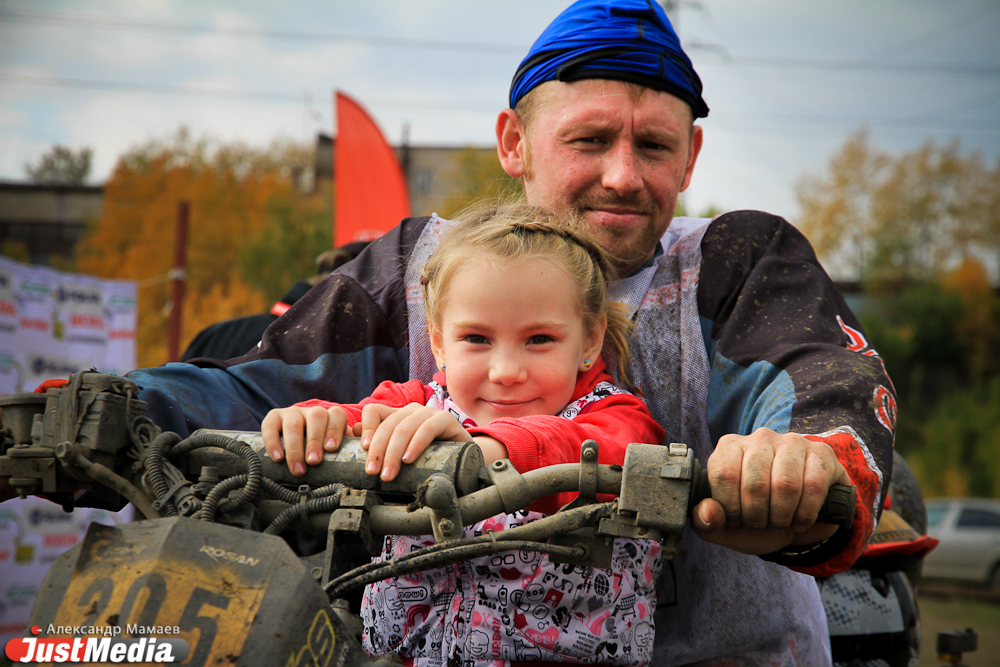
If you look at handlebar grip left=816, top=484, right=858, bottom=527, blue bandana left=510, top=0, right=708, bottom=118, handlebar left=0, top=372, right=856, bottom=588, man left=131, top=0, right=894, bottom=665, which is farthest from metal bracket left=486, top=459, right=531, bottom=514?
blue bandana left=510, top=0, right=708, bottom=118

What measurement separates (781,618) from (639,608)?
1.68 ft

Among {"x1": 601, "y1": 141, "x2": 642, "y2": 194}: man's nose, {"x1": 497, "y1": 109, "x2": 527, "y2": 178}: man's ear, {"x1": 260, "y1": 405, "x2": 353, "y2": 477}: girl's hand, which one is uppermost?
{"x1": 497, "y1": 109, "x2": 527, "y2": 178}: man's ear

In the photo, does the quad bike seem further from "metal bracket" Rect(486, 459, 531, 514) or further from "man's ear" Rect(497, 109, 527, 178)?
"man's ear" Rect(497, 109, 527, 178)

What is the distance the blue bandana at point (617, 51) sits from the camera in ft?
7.97

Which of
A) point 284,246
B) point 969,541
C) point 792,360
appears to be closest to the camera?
point 792,360

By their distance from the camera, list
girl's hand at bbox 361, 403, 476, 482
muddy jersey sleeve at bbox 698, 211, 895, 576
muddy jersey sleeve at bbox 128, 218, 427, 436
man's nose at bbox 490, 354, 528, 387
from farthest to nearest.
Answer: muddy jersey sleeve at bbox 128, 218, 427, 436 < man's nose at bbox 490, 354, 528, 387 < muddy jersey sleeve at bbox 698, 211, 895, 576 < girl's hand at bbox 361, 403, 476, 482

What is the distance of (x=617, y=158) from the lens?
2426mm

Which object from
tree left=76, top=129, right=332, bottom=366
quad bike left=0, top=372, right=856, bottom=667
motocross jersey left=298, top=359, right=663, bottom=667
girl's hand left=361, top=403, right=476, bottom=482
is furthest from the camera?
tree left=76, top=129, right=332, bottom=366

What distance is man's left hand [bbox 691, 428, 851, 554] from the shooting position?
1288mm

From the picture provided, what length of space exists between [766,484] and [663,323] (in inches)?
41.5

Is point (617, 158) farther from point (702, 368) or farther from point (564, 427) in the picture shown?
point (564, 427)

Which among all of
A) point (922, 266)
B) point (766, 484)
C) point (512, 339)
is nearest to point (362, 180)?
point (512, 339)

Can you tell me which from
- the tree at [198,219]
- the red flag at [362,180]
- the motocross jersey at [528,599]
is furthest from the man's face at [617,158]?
the tree at [198,219]

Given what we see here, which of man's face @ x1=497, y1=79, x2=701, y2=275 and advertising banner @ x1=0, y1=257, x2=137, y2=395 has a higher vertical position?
man's face @ x1=497, y1=79, x2=701, y2=275
